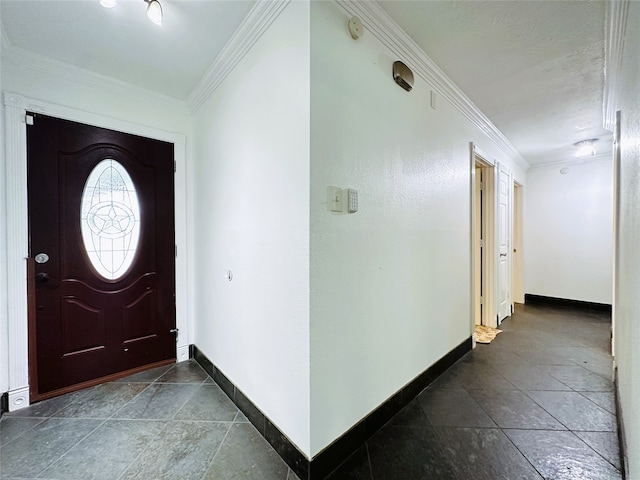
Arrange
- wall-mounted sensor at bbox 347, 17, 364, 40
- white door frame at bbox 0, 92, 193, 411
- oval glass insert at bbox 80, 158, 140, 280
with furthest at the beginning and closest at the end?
1. oval glass insert at bbox 80, 158, 140, 280
2. white door frame at bbox 0, 92, 193, 411
3. wall-mounted sensor at bbox 347, 17, 364, 40

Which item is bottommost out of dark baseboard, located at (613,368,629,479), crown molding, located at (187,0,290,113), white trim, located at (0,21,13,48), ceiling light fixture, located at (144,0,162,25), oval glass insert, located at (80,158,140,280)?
dark baseboard, located at (613,368,629,479)

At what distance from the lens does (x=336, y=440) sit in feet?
4.58

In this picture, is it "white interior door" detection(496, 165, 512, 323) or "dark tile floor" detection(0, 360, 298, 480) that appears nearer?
"dark tile floor" detection(0, 360, 298, 480)

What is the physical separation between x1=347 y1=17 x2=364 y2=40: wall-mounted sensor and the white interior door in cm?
298

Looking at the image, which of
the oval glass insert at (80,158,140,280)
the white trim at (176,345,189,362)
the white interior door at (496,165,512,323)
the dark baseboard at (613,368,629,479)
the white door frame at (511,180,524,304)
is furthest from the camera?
the white door frame at (511,180,524,304)

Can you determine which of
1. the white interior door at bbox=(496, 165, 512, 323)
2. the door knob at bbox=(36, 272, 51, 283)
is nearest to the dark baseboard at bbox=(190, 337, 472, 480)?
the door knob at bbox=(36, 272, 51, 283)

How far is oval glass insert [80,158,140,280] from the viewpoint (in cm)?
215

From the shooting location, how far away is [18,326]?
187 centimetres

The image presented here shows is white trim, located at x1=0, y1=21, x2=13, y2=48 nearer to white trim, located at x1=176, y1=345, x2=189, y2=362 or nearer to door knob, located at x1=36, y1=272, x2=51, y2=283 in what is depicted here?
door knob, located at x1=36, y1=272, x2=51, y2=283

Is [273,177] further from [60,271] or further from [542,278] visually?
[542,278]

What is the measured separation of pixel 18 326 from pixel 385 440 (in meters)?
2.63

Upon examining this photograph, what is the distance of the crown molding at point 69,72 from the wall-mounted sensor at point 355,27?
195cm

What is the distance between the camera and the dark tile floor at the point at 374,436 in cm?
137

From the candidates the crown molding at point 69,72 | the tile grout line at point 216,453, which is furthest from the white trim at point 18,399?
the crown molding at point 69,72
